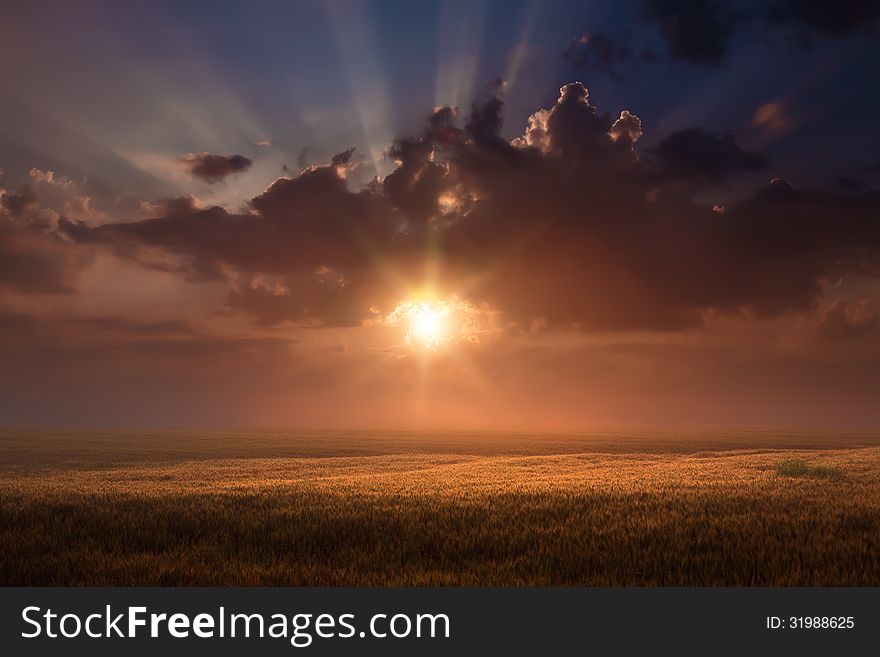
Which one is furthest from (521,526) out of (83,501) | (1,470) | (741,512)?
(1,470)

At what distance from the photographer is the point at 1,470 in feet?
150

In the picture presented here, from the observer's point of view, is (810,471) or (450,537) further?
(810,471)

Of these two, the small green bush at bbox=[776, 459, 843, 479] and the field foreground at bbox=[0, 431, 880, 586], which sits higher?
the field foreground at bbox=[0, 431, 880, 586]

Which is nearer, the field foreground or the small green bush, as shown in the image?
the field foreground

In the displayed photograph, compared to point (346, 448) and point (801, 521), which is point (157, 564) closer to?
point (801, 521)

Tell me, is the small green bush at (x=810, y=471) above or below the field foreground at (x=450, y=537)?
below

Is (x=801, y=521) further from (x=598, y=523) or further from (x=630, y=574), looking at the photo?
(x=630, y=574)

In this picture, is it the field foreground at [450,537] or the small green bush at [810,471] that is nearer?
the field foreground at [450,537]

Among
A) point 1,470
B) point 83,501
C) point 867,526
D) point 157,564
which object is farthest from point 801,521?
point 1,470

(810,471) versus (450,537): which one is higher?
(450,537)

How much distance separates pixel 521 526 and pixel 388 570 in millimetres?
4383

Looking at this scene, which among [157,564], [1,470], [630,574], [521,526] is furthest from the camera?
[1,470]

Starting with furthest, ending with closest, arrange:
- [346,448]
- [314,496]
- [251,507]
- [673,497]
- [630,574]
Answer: [346,448], [314,496], [673,497], [251,507], [630,574]

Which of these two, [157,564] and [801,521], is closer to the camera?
[157,564]
